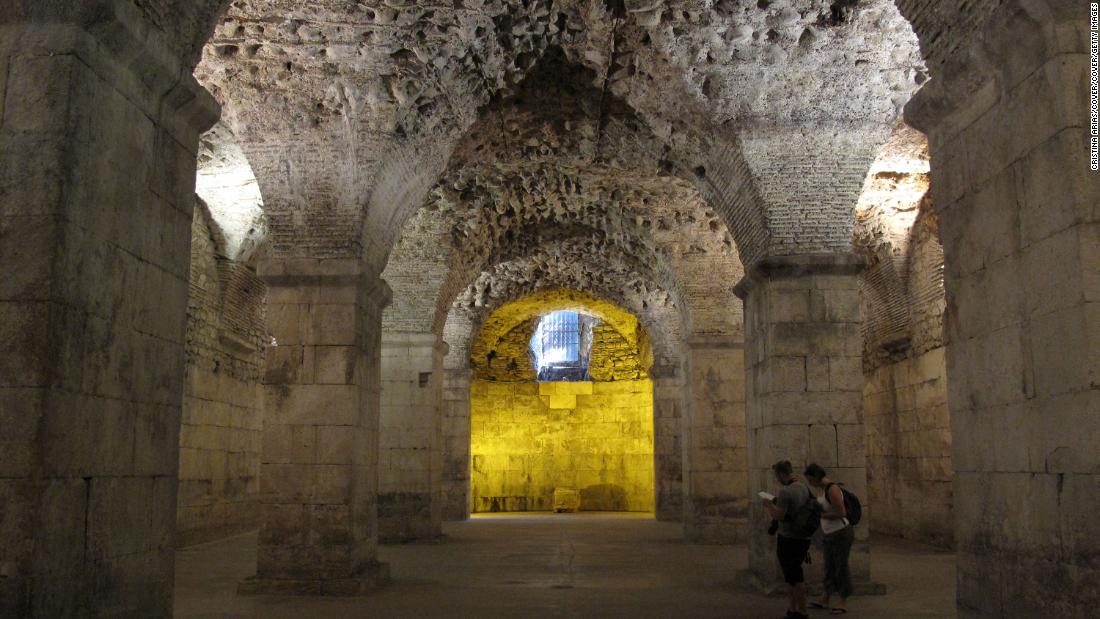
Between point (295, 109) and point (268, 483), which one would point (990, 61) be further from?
point (268, 483)

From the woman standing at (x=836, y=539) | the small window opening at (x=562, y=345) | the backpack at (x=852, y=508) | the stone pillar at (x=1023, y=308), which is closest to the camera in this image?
the stone pillar at (x=1023, y=308)

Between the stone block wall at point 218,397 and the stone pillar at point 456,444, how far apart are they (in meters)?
4.53

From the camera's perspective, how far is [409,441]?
1388 cm

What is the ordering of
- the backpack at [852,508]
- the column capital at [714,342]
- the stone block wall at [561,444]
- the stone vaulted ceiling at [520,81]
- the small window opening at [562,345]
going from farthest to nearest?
the small window opening at [562,345]
the stone block wall at [561,444]
the column capital at [714,342]
the stone vaulted ceiling at [520,81]
the backpack at [852,508]

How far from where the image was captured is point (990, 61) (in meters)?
4.26

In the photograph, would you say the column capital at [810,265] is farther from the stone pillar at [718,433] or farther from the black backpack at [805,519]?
the stone pillar at [718,433]

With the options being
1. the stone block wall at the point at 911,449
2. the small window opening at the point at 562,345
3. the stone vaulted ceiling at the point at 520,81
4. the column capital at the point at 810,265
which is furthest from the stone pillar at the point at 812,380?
the small window opening at the point at 562,345

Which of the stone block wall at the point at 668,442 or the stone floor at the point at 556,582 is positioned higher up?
the stone block wall at the point at 668,442

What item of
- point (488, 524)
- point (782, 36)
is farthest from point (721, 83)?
point (488, 524)

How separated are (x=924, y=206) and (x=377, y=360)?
7739mm

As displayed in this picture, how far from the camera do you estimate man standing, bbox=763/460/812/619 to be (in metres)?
6.55

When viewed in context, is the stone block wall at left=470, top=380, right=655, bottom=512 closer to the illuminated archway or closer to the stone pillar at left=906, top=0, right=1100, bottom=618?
the illuminated archway

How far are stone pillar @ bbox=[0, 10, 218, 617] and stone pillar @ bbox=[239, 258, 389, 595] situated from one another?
4.00m

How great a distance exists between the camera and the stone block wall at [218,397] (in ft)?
41.3
